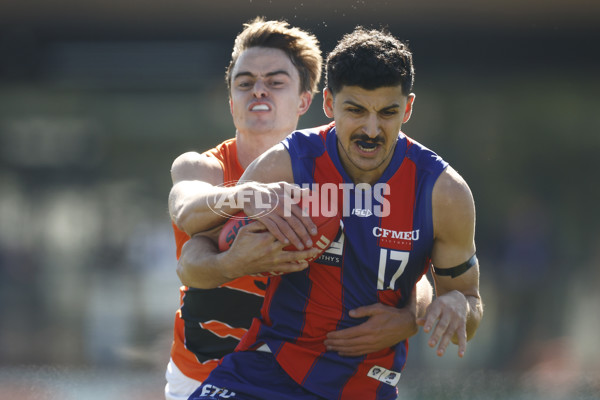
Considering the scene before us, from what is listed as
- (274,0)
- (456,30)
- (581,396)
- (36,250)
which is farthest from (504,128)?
(36,250)

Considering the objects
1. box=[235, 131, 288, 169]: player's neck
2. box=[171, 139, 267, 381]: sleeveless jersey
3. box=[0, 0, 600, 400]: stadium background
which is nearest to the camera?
box=[171, 139, 267, 381]: sleeveless jersey

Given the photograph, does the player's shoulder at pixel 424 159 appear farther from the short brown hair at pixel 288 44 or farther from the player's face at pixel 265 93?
the short brown hair at pixel 288 44

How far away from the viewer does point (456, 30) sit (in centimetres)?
1089

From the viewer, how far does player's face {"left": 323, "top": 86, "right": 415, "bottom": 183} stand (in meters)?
2.78

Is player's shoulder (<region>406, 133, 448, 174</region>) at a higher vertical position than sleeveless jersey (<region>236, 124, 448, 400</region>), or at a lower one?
higher

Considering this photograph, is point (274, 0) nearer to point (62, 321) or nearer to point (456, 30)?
point (456, 30)

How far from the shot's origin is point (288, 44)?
13.7 ft

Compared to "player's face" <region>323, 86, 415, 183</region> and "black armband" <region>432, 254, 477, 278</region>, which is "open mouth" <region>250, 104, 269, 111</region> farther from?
"black armband" <region>432, 254, 477, 278</region>

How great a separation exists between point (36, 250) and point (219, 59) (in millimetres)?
4242

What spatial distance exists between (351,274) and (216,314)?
112 cm

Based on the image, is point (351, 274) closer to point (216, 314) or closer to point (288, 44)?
point (216, 314)

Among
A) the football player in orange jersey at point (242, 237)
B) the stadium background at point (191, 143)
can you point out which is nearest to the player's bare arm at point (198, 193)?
the football player in orange jersey at point (242, 237)

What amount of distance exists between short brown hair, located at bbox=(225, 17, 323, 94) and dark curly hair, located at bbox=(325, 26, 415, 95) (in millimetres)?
1235

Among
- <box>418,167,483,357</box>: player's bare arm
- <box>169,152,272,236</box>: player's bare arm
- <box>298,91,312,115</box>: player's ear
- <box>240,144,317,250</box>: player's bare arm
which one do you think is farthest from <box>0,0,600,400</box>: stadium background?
<box>240,144,317,250</box>: player's bare arm
